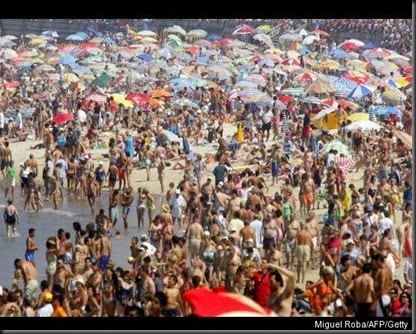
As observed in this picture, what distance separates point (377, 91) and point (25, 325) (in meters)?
14.2

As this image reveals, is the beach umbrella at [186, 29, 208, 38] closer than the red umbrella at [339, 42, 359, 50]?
No

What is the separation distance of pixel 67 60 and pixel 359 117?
11.2 meters

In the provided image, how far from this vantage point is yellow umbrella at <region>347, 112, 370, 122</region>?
2919 centimetres

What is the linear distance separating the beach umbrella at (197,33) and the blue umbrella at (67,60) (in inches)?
134

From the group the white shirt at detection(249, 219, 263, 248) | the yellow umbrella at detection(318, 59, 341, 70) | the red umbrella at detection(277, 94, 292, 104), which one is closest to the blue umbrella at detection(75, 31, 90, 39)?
the yellow umbrella at detection(318, 59, 341, 70)

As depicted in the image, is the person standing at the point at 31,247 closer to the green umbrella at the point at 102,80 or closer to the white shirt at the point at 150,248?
the white shirt at the point at 150,248

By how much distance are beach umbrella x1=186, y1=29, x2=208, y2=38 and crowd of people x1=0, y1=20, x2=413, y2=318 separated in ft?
1.13

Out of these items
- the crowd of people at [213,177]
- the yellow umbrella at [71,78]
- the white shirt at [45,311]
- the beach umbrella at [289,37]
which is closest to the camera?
the white shirt at [45,311]

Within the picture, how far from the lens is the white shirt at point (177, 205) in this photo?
79.1 feet

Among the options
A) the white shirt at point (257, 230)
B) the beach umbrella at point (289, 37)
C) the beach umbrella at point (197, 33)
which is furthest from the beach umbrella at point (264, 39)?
the white shirt at point (257, 230)

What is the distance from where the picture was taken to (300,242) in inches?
863

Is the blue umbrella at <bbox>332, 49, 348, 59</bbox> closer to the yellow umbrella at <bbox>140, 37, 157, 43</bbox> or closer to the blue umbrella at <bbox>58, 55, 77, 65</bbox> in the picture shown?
the yellow umbrella at <bbox>140, 37, 157, 43</bbox>

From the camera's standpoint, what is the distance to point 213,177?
2597cm
